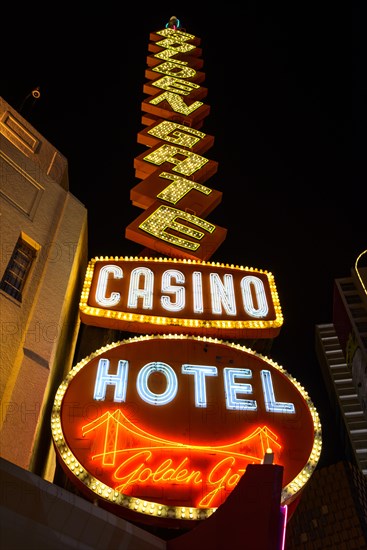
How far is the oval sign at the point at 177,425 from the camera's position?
706 cm

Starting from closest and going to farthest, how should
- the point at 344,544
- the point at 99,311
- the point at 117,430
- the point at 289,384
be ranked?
the point at 117,430
the point at 289,384
the point at 99,311
the point at 344,544

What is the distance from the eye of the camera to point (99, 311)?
997 cm

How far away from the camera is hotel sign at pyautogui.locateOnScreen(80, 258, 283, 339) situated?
10.1 meters

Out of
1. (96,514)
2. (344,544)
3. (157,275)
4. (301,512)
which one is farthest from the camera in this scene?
(301,512)

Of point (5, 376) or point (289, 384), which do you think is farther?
point (289, 384)

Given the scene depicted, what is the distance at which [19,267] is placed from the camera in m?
9.97

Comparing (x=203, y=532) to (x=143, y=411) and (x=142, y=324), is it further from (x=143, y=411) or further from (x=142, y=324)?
(x=142, y=324)

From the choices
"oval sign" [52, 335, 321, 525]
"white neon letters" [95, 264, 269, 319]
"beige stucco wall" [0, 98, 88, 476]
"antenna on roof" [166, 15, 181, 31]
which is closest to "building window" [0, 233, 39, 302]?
"beige stucco wall" [0, 98, 88, 476]

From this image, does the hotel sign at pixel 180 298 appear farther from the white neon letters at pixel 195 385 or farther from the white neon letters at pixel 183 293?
the white neon letters at pixel 195 385

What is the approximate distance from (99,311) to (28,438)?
9.34ft

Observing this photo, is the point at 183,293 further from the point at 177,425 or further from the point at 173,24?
the point at 173,24

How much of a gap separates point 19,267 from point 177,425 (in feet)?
14.8

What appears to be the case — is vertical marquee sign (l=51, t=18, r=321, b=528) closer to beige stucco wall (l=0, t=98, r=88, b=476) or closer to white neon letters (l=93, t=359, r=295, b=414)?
white neon letters (l=93, t=359, r=295, b=414)

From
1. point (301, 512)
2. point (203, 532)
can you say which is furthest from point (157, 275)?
point (301, 512)
